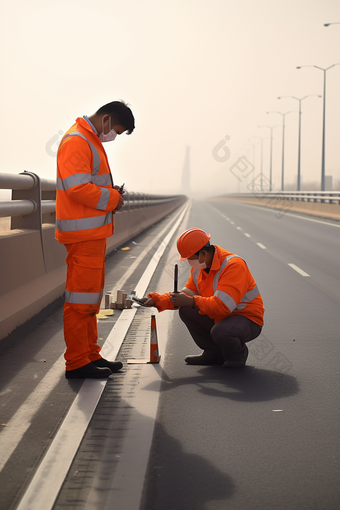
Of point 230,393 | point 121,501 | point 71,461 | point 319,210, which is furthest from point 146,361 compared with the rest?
point 319,210

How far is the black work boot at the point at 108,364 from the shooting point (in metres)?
5.41

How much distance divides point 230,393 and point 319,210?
3434cm

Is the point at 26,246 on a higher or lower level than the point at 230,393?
higher

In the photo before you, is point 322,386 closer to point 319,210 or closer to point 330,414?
point 330,414

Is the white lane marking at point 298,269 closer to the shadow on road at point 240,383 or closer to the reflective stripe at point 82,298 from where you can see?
the shadow on road at point 240,383

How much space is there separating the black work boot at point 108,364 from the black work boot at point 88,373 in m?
0.18

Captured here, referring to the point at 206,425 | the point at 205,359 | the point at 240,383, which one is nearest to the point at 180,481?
the point at 206,425

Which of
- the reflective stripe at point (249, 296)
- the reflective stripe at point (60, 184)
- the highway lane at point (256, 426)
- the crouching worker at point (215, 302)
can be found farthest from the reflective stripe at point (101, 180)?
the highway lane at point (256, 426)

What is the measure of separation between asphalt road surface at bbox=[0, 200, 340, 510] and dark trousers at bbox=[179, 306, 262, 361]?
0.59 feet

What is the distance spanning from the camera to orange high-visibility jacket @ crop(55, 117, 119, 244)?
4.91 meters

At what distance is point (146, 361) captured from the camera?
5809 mm

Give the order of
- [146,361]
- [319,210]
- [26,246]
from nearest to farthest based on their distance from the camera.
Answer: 1. [146,361]
2. [26,246]
3. [319,210]

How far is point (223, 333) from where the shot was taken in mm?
5535

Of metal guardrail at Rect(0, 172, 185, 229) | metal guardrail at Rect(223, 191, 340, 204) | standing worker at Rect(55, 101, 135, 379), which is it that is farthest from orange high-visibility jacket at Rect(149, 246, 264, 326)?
metal guardrail at Rect(223, 191, 340, 204)
